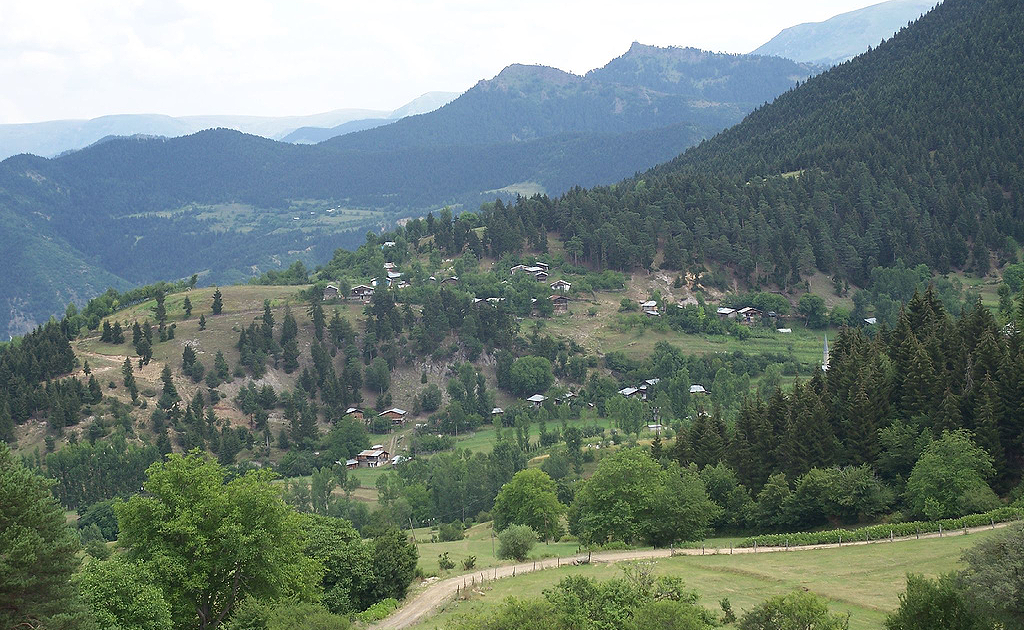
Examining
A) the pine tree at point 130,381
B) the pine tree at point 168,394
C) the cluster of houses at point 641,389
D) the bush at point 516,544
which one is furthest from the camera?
the cluster of houses at point 641,389

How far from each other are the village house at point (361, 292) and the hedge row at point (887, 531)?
101m

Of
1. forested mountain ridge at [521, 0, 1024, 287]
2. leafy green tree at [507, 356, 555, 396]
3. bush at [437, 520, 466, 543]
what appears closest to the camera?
bush at [437, 520, 466, 543]

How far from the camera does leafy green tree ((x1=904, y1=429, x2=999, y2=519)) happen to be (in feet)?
172

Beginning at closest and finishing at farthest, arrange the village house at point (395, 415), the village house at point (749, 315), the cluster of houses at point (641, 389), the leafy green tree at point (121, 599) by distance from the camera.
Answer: the leafy green tree at point (121, 599) → the cluster of houses at point (641, 389) → the village house at point (395, 415) → the village house at point (749, 315)

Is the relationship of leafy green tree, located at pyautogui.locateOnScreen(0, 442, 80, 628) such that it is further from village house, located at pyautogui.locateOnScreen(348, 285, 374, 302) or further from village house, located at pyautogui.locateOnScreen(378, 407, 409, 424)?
village house, located at pyautogui.locateOnScreen(348, 285, 374, 302)

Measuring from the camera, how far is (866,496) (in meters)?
56.8

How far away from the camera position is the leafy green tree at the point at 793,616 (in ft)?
110

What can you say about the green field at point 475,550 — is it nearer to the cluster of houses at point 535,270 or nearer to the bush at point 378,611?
the bush at point 378,611

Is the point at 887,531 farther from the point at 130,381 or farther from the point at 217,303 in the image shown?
the point at 217,303

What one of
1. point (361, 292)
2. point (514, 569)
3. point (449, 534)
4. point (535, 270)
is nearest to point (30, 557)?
point (514, 569)

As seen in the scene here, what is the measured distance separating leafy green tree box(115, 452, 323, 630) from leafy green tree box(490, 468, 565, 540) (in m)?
28.2

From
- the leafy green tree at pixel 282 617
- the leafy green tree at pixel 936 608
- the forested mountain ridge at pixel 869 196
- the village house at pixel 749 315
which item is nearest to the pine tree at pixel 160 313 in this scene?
the forested mountain ridge at pixel 869 196

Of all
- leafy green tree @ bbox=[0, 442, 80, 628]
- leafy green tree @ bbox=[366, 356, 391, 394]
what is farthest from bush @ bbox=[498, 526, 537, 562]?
leafy green tree @ bbox=[366, 356, 391, 394]

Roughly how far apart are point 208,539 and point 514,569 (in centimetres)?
1767
